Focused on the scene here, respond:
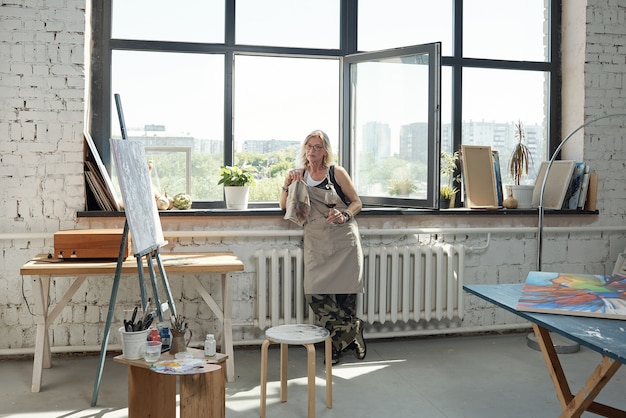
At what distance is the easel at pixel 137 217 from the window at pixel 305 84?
1273mm

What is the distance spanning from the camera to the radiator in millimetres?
4797

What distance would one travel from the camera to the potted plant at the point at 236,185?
4863 mm

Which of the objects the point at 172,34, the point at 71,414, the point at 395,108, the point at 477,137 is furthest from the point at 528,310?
the point at 172,34

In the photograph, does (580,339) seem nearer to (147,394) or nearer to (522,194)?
(147,394)

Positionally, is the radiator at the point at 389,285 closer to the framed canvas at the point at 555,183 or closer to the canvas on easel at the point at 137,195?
the framed canvas at the point at 555,183

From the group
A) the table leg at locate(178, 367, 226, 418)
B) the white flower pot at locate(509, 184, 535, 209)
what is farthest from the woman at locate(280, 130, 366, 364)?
the table leg at locate(178, 367, 226, 418)

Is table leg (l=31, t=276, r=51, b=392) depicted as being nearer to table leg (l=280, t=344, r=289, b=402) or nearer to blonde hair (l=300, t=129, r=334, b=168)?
table leg (l=280, t=344, r=289, b=402)

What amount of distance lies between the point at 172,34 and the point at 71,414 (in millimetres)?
2790

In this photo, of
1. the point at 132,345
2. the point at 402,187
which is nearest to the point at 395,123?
the point at 402,187

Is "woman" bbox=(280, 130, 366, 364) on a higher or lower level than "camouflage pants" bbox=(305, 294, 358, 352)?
higher

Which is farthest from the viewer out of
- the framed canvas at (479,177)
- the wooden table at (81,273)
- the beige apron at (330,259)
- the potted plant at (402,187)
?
the framed canvas at (479,177)

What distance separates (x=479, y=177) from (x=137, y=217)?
2.88 meters

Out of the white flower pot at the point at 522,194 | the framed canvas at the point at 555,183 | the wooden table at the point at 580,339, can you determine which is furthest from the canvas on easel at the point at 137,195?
the framed canvas at the point at 555,183

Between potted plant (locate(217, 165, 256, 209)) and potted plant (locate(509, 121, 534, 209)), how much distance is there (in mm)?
2151
